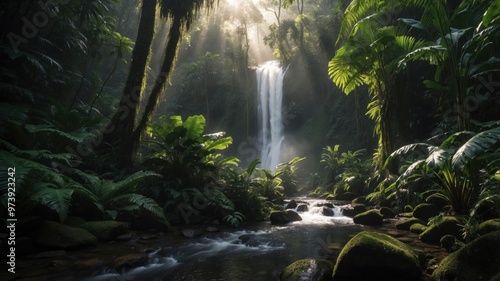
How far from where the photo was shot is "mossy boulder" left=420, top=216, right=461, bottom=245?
512 centimetres

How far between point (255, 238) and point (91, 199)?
129 inches

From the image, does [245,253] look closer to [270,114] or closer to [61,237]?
[61,237]

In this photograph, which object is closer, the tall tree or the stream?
the stream

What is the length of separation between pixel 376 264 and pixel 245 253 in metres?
2.32

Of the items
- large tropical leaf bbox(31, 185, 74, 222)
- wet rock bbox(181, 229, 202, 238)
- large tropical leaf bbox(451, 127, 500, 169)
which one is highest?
large tropical leaf bbox(451, 127, 500, 169)

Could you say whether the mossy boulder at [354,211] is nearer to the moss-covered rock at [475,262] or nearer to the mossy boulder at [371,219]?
the mossy boulder at [371,219]

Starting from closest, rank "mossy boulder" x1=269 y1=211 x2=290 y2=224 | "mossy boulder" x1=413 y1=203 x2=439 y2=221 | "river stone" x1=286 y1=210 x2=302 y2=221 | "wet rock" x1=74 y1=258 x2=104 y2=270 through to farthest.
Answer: "wet rock" x1=74 y1=258 x2=104 y2=270 < "mossy boulder" x1=413 y1=203 x2=439 y2=221 < "mossy boulder" x1=269 y1=211 x2=290 y2=224 < "river stone" x1=286 y1=210 x2=302 y2=221

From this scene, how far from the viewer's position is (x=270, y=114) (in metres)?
24.1

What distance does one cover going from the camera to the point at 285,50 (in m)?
26.2

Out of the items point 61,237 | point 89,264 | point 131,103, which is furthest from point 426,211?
point 131,103

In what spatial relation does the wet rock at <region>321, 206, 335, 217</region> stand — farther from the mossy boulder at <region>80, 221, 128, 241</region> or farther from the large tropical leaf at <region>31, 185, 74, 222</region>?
the large tropical leaf at <region>31, 185, 74, 222</region>

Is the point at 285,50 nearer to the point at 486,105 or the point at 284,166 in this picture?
the point at 284,166

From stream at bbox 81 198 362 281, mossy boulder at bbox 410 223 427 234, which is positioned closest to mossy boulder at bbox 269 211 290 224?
stream at bbox 81 198 362 281

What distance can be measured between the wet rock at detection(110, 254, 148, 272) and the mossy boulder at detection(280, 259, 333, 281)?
205 centimetres
